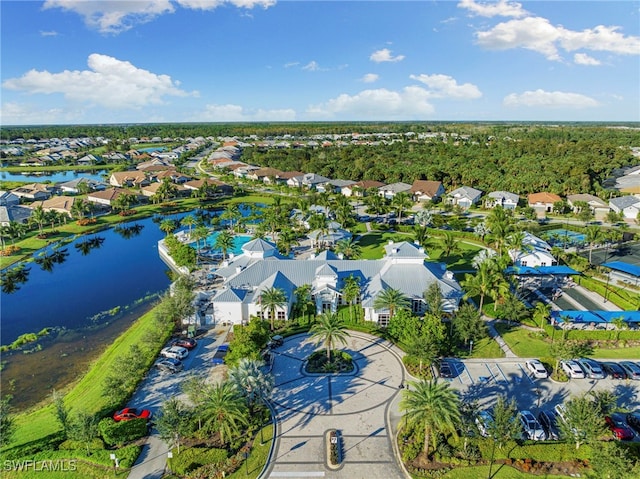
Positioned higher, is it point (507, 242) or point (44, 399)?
point (507, 242)

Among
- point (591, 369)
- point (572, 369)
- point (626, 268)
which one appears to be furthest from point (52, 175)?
point (626, 268)

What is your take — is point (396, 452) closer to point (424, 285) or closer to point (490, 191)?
point (424, 285)

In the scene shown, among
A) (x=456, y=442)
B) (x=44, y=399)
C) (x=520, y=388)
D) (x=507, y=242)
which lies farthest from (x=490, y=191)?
(x=44, y=399)

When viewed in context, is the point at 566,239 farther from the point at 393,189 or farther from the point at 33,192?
the point at 33,192

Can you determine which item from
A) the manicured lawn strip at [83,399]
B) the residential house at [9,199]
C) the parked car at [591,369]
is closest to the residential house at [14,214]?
the residential house at [9,199]

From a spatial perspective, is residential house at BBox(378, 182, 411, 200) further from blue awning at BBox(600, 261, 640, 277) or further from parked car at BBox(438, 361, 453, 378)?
parked car at BBox(438, 361, 453, 378)

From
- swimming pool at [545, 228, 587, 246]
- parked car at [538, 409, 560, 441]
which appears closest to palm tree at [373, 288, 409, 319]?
parked car at [538, 409, 560, 441]
